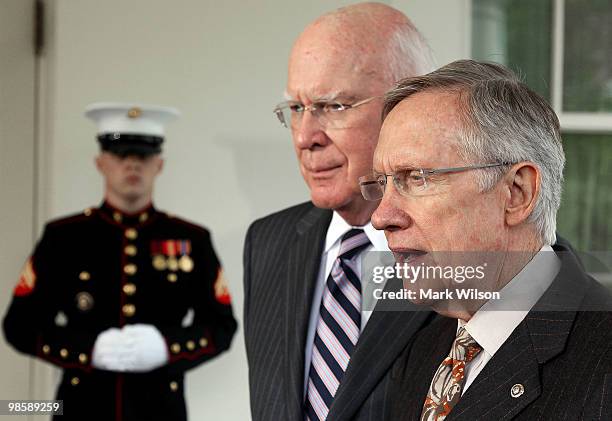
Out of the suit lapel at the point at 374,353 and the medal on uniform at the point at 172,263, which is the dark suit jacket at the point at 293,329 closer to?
the suit lapel at the point at 374,353

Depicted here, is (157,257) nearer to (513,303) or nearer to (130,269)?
(130,269)

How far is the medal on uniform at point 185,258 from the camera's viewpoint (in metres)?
2.89

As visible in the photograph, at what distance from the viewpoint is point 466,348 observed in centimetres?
121

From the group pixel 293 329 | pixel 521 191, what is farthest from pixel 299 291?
pixel 521 191

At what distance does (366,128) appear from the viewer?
1.61 m

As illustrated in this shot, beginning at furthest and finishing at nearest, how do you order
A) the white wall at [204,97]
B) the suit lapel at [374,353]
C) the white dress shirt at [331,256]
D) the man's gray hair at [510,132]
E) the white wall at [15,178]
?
the white wall at [15,178]
the white wall at [204,97]
the white dress shirt at [331,256]
the suit lapel at [374,353]
the man's gray hair at [510,132]

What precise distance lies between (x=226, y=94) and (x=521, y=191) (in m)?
2.21

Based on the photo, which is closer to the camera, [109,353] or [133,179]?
[109,353]

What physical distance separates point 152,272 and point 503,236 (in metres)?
1.85

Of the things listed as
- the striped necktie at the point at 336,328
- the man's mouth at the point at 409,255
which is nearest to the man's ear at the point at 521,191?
the man's mouth at the point at 409,255

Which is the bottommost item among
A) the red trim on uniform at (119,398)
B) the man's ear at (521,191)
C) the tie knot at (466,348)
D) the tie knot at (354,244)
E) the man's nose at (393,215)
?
the red trim on uniform at (119,398)

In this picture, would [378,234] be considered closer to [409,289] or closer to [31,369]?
[409,289]

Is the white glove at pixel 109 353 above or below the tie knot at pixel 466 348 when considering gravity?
below

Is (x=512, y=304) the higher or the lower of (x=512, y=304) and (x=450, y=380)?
the higher
